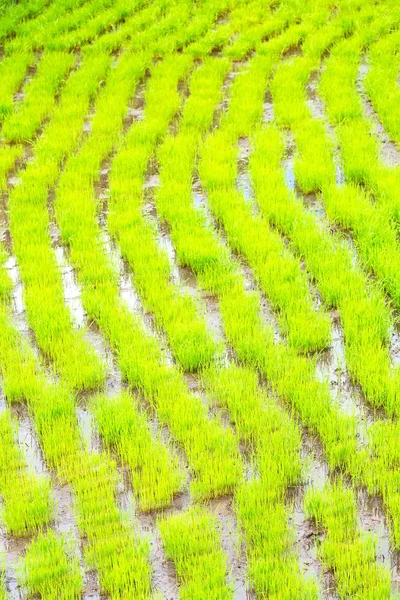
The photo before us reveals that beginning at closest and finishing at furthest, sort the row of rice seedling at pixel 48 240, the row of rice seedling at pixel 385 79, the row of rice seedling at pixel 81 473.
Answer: the row of rice seedling at pixel 81 473 < the row of rice seedling at pixel 48 240 < the row of rice seedling at pixel 385 79

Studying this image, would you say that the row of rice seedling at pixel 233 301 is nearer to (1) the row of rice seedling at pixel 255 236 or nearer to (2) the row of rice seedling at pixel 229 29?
(1) the row of rice seedling at pixel 255 236

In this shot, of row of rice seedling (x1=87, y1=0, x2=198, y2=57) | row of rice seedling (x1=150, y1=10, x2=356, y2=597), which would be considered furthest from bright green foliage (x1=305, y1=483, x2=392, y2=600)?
row of rice seedling (x1=87, y1=0, x2=198, y2=57)

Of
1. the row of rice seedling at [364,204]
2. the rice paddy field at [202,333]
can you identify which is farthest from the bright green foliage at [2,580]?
the row of rice seedling at [364,204]

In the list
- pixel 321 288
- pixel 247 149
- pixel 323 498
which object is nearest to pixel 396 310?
pixel 321 288

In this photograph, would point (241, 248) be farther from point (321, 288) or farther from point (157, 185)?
point (157, 185)

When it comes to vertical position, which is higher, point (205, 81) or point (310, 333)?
point (205, 81)

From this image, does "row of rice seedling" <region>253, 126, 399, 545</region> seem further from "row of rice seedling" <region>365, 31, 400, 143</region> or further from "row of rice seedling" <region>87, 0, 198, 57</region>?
"row of rice seedling" <region>87, 0, 198, 57</region>
